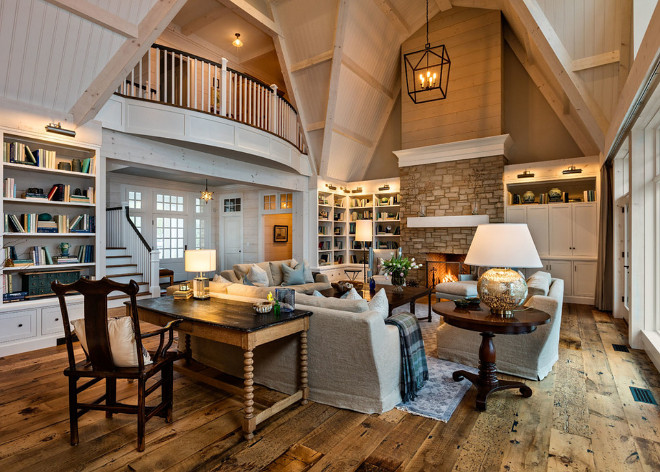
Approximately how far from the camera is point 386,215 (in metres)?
8.89

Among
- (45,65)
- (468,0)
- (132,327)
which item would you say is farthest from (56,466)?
(468,0)

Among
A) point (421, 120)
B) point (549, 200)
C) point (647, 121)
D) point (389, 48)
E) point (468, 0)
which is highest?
point (468, 0)

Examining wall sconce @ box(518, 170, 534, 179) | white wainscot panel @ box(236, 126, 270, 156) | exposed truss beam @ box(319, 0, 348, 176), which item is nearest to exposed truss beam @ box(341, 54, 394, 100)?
exposed truss beam @ box(319, 0, 348, 176)

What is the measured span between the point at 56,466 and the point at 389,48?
28.2ft

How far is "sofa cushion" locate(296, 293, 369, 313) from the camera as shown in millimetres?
→ 2705

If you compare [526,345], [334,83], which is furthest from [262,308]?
[334,83]

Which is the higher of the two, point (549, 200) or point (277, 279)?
point (549, 200)

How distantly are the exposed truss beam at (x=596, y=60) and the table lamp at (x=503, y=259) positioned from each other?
340 cm

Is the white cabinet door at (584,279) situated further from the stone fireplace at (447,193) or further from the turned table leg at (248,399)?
the turned table leg at (248,399)

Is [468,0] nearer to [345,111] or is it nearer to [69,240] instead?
[345,111]

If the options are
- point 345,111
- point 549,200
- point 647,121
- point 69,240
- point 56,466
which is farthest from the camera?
point 345,111

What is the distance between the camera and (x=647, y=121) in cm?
364

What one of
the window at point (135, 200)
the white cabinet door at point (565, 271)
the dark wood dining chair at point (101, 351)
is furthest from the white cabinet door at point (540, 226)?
the window at point (135, 200)

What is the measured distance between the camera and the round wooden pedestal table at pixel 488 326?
2.51 m
